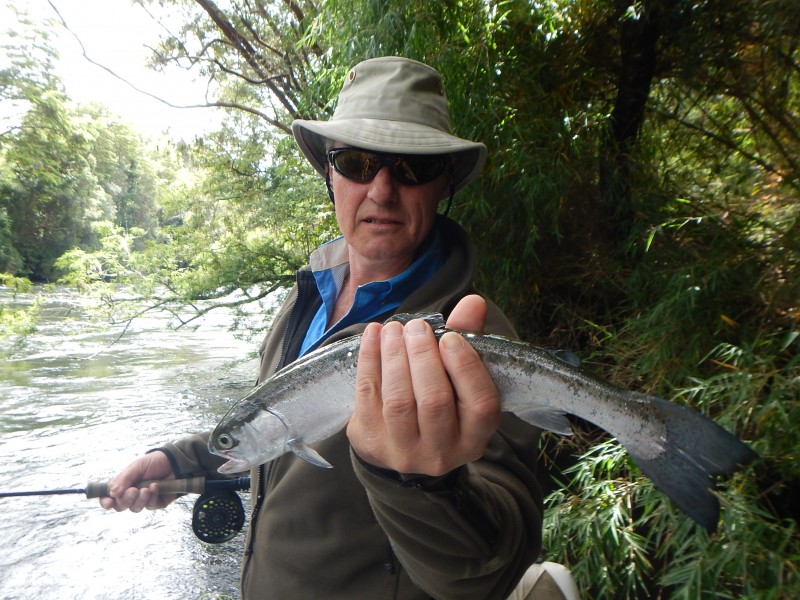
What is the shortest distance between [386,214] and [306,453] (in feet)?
2.90

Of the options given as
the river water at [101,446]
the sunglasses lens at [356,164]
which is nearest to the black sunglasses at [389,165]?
the sunglasses lens at [356,164]

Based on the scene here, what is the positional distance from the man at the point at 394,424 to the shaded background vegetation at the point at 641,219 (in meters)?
1.78

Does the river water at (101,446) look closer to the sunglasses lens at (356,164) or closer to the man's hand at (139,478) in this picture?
the man's hand at (139,478)

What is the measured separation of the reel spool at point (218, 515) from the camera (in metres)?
2.73

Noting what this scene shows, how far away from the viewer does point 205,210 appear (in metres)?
9.83

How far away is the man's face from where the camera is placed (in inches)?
75.2

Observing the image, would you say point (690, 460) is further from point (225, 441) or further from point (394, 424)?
point (225, 441)

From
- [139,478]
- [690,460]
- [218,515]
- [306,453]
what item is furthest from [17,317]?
[690,460]

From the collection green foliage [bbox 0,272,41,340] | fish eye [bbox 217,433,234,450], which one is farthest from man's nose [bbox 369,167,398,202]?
green foliage [bbox 0,272,41,340]

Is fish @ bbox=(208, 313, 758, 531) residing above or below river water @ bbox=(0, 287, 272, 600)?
above

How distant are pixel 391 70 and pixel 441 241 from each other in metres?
0.66

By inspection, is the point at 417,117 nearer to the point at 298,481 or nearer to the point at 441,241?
the point at 441,241

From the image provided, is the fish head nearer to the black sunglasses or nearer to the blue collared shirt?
the blue collared shirt

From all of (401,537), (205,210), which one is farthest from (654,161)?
(205,210)
